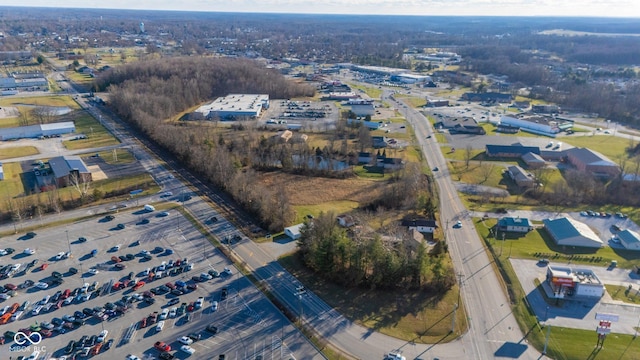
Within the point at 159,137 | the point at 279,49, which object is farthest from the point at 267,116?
the point at 279,49

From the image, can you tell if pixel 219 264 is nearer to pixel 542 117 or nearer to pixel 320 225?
pixel 320 225

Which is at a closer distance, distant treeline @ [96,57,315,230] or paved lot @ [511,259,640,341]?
paved lot @ [511,259,640,341]

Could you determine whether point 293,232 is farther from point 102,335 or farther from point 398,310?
point 102,335

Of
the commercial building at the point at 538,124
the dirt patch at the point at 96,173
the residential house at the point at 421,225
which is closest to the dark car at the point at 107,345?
the residential house at the point at 421,225

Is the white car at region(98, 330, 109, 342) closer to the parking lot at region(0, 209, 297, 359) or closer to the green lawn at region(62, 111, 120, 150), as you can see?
the parking lot at region(0, 209, 297, 359)

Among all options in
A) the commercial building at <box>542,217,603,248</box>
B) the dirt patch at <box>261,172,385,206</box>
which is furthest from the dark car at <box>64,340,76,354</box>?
the commercial building at <box>542,217,603,248</box>
